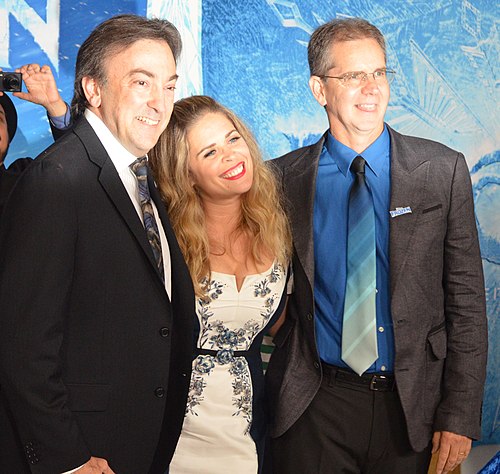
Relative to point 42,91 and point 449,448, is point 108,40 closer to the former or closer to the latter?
point 42,91

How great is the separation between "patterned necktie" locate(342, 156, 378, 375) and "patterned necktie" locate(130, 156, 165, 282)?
0.57 m

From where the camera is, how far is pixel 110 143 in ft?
6.68

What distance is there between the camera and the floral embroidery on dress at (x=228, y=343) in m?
2.39

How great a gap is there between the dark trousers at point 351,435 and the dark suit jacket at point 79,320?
0.49 meters

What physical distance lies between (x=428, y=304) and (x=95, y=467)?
3.37ft

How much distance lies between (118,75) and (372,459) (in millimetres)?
1297

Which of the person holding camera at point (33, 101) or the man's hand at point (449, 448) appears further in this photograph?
the person holding camera at point (33, 101)

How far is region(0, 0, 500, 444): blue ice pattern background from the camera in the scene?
155 inches

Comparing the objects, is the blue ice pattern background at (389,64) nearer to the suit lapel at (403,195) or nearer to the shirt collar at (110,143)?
the suit lapel at (403,195)

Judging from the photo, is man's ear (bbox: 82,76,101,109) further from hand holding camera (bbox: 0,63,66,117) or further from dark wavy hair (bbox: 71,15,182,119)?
hand holding camera (bbox: 0,63,66,117)

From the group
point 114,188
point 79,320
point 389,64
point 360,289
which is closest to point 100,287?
point 79,320

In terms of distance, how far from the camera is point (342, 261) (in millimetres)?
2361

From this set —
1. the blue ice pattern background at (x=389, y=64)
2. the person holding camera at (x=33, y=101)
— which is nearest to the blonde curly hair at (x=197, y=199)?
the person holding camera at (x=33, y=101)

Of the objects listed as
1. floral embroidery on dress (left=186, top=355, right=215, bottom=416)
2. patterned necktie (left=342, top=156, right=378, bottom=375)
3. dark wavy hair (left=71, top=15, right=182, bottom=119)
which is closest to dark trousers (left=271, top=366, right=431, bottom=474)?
patterned necktie (left=342, top=156, right=378, bottom=375)
